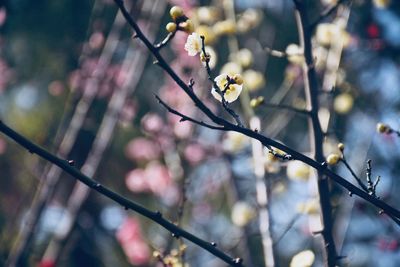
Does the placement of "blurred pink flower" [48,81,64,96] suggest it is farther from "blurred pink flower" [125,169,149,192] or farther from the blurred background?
"blurred pink flower" [125,169,149,192]

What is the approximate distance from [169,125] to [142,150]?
1.54 m

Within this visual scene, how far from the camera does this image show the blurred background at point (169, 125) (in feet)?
9.46

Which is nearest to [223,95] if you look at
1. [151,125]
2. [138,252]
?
[151,125]

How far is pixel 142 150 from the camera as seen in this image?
17.3 ft

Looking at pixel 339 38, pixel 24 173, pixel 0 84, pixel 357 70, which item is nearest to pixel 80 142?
pixel 24 173

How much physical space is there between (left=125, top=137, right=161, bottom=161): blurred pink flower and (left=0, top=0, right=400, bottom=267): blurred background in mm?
17

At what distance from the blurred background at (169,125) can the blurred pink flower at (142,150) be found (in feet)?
0.05

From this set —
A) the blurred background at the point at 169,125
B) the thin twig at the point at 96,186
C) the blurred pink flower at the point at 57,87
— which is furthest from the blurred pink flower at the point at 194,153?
the thin twig at the point at 96,186

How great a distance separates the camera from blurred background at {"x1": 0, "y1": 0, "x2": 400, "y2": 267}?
2.88 metres

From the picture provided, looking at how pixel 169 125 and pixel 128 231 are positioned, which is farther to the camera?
pixel 128 231

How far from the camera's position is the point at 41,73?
581cm

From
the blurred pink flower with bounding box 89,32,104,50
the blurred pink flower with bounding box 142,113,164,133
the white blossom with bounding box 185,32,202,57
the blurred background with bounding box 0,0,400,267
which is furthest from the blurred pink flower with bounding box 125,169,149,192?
the white blossom with bounding box 185,32,202,57

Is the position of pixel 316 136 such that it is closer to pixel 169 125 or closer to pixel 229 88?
pixel 229 88

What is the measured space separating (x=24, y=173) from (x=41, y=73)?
1.13 m
